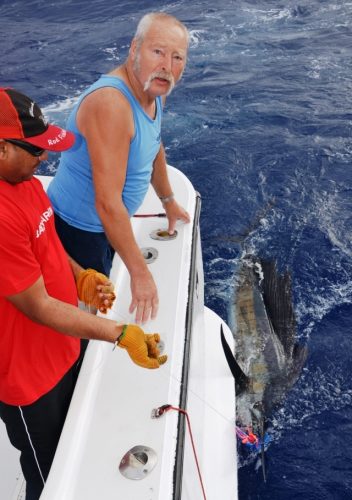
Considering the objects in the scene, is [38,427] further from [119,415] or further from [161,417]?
[161,417]

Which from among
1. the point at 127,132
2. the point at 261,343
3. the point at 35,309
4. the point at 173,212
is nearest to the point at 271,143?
the point at 261,343

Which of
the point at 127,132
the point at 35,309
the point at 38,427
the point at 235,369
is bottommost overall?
the point at 235,369

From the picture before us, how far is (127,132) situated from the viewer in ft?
6.60

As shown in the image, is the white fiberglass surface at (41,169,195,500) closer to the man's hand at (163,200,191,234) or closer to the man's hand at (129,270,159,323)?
the man's hand at (129,270,159,323)

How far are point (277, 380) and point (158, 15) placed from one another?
2579 millimetres

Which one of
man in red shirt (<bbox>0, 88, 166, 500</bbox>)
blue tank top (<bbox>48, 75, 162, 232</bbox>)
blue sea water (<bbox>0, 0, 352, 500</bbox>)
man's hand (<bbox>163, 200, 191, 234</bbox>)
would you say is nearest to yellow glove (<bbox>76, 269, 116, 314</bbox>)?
man in red shirt (<bbox>0, 88, 166, 500</bbox>)

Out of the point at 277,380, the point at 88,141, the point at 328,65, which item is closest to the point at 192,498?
the point at 88,141

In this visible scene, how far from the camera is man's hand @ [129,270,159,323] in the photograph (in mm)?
2076

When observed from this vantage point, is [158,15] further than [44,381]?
Yes

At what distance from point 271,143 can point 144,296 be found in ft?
17.1

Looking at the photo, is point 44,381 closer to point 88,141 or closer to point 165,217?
point 88,141

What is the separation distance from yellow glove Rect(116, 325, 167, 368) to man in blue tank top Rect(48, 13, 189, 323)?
1.11ft

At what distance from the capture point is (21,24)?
500 inches

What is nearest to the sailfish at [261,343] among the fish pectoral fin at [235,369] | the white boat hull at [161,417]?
the fish pectoral fin at [235,369]
